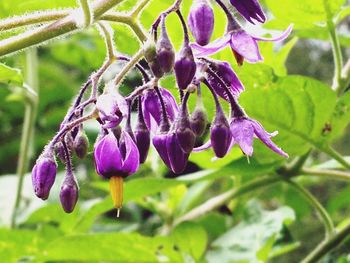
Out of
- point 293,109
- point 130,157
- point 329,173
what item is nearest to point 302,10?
point 293,109

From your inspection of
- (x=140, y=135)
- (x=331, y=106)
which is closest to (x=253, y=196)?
(x=331, y=106)

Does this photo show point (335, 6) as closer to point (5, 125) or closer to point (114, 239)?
point (114, 239)

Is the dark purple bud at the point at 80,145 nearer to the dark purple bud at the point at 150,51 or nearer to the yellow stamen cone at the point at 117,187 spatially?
the yellow stamen cone at the point at 117,187

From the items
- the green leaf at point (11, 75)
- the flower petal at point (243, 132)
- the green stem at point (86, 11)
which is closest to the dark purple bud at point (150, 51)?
the green stem at point (86, 11)

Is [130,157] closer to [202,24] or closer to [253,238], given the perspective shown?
[202,24]

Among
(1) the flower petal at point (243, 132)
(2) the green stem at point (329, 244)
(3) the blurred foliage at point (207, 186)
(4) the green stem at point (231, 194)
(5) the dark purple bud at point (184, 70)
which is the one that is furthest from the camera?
(4) the green stem at point (231, 194)
